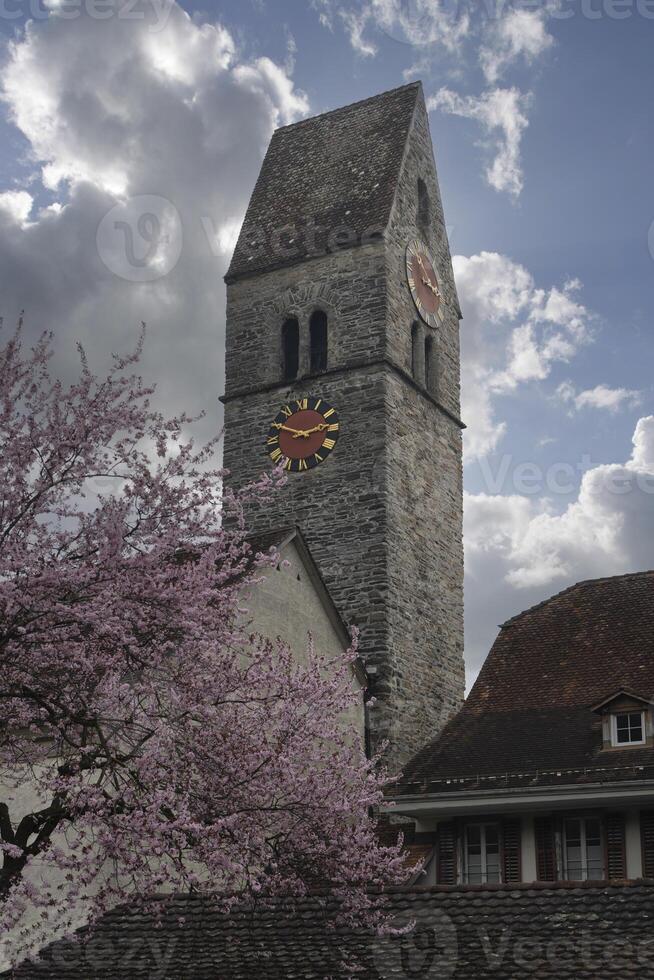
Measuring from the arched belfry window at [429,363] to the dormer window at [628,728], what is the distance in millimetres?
14663

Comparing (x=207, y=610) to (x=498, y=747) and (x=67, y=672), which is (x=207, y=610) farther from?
(x=498, y=747)

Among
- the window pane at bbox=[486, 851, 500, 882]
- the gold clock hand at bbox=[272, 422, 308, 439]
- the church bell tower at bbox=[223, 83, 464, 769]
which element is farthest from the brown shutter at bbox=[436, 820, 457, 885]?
the gold clock hand at bbox=[272, 422, 308, 439]

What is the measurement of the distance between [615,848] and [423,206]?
2037 cm

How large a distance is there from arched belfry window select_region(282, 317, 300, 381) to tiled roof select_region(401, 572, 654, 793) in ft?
33.6

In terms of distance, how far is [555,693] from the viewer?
22.7m

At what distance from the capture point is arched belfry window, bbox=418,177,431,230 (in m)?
35.8

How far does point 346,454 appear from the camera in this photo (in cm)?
3092

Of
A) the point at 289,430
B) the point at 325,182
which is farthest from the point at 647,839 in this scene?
the point at 325,182

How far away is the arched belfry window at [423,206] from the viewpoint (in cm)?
3575

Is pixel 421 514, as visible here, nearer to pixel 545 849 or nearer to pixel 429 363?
pixel 429 363

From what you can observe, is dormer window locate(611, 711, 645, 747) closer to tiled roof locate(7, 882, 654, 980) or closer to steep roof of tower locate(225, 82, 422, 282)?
tiled roof locate(7, 882, 654, 980)

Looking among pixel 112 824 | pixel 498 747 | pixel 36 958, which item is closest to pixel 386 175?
pixel 498 747

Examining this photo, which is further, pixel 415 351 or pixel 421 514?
pixel 415 351

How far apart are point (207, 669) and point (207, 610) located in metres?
0.69
